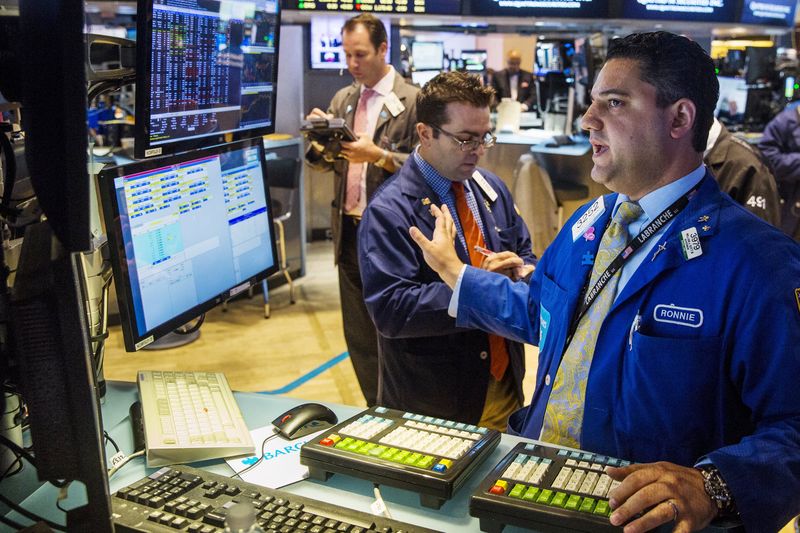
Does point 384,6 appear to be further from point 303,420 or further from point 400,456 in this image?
point 400,456

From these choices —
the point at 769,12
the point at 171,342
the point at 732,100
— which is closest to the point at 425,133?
the point at 171,342

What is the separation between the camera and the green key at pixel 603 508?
44.3 inches

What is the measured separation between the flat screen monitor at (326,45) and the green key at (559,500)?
5.18 m

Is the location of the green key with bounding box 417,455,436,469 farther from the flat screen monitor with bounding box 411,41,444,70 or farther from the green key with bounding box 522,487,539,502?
the flat screen monitor with bounding box 411,41,444,70

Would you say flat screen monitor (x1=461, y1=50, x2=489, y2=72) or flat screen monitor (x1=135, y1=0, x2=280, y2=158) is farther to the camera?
flat screen monitor (x1=461, y1=50, x2=489, y2=72)

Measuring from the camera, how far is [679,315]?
1347 mm

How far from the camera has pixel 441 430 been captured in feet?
4.73

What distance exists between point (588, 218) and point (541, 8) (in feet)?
12.3

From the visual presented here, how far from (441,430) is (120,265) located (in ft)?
2.20

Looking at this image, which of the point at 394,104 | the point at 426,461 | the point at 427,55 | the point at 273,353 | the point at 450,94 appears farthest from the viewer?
the point at 427,55

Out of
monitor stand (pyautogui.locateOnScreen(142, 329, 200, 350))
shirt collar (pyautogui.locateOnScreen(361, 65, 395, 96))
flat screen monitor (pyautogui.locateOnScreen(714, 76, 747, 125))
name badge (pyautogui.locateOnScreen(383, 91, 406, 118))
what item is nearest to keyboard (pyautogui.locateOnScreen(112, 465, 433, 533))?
name badge (pyautogui.locateOnScreen(383, 91, 406, 118))

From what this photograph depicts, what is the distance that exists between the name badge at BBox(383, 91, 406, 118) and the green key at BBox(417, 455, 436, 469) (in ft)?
8.39

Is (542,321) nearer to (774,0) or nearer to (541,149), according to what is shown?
(541,149)

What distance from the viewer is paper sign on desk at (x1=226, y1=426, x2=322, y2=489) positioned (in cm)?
138
